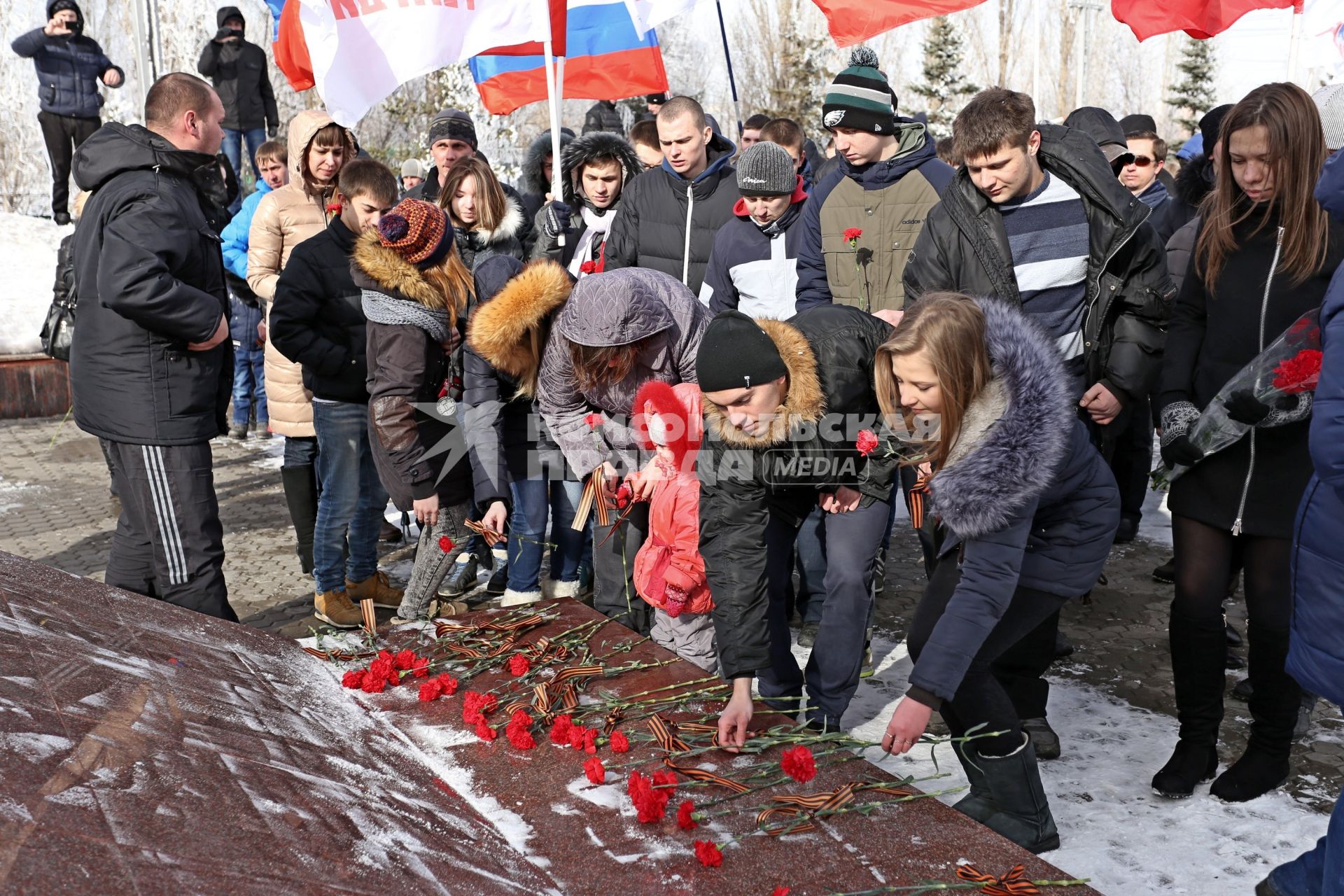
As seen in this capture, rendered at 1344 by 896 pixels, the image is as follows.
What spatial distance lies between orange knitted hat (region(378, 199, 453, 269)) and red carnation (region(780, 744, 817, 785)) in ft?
8.00

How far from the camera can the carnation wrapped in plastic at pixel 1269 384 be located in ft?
9.48

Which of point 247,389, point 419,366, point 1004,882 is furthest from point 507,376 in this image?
point 247,389

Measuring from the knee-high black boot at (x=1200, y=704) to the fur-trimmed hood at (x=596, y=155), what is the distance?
3340 millimetres

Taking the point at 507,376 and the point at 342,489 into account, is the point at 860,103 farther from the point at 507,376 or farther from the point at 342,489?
the point at 342,489

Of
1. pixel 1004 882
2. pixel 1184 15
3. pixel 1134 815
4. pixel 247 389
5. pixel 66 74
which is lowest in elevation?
pixel 1134 815

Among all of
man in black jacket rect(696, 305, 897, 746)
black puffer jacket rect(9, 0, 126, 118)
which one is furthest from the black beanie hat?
black puffer jacket rect(9, 0, 126, 118)

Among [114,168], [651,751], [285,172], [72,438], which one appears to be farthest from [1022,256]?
[72,438]

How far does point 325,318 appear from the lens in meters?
4.68

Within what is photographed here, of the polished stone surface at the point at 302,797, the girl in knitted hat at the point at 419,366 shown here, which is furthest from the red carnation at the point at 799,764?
the girl in knitted hat at the point at 419,366

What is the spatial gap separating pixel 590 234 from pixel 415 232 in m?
1.73

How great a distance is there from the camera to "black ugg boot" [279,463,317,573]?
532 cm

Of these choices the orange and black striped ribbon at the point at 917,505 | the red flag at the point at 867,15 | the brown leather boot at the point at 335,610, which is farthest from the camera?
the red flag at the point at 867,15

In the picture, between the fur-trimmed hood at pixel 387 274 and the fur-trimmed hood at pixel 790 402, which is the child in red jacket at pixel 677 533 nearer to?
the fur-trimmed hood at pixel 790 402

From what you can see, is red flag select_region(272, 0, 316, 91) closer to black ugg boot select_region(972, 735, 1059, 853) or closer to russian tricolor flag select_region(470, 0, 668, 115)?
russian tricolor flag select_region(470, 0, 668, 115)
